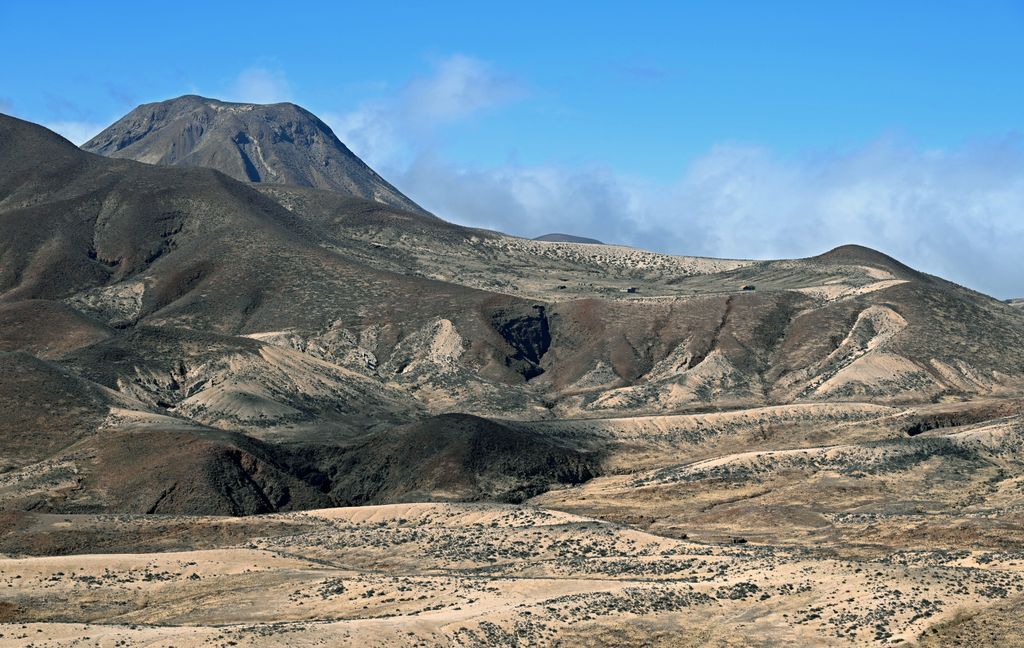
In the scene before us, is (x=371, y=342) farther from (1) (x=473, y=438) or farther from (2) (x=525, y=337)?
(1) (x=473, y=438)

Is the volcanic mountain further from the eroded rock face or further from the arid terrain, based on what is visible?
the arid terrain

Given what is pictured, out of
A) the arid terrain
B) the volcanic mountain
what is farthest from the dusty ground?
the volcanic mountain

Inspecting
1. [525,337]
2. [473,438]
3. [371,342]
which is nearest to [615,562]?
[473,438]

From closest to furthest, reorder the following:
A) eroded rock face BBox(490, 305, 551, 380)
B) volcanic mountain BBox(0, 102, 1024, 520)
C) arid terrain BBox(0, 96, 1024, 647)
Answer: arid terrain BBox(0, 96, 1024, 647), volcanic mountain BBox(0, 102, 1024, 520), eroded rock face BBox(490, 305, 551, 380)

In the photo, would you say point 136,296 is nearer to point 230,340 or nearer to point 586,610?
point 230,340

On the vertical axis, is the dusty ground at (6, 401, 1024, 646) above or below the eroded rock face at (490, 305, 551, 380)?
below

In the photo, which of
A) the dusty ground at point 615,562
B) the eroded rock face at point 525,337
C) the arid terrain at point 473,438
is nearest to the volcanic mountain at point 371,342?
the eroded rock face at point 525,337

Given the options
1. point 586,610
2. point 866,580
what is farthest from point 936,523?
point 586,610

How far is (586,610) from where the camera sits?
49.6m

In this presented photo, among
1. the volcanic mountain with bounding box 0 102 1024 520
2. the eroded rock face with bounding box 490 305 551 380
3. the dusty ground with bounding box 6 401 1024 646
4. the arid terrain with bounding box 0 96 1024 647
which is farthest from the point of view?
the eroded rock face with bounding box 490 305 551 380

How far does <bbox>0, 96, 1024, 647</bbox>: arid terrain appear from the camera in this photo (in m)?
52.2

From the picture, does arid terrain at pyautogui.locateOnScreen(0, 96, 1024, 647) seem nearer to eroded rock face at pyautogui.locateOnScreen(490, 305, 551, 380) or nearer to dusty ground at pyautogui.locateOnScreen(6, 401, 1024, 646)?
dusty ground at pyautogui.locateOnScreen(6, 401, 1024, 646)

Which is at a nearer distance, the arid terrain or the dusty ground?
the dusty ground

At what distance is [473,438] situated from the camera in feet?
333
